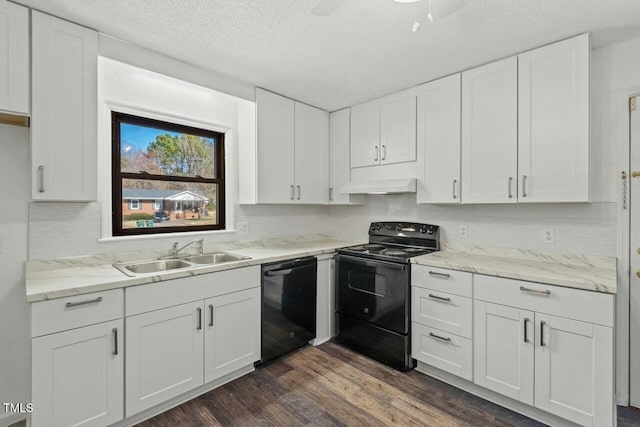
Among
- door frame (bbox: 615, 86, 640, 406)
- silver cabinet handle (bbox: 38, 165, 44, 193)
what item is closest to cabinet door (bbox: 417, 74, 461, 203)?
door frame (bbox: 615, 86, 640, 406)

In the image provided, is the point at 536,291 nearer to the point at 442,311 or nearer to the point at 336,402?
the point at 442,311

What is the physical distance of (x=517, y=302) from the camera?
1953 mm

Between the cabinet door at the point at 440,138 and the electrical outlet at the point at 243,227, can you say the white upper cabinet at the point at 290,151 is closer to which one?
the electrical outlet at the point at 243,227

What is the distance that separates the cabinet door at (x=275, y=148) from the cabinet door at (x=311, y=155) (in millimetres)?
83

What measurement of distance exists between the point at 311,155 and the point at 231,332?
1914mm

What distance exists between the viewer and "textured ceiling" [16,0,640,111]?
1698 mm

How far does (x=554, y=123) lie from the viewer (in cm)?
209

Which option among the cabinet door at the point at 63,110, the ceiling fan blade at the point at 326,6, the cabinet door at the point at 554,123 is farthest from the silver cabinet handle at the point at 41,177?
the cabinet door at the point at 554,123

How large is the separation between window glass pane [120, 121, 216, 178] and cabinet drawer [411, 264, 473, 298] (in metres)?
2.04

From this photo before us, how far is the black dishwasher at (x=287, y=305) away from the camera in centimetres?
249

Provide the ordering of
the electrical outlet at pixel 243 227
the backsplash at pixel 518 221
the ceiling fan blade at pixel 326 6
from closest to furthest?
the ceiling fan blade at pixel 326 6
the backsplash at pixel 518 221
the electrical outlet at pixel 243 227

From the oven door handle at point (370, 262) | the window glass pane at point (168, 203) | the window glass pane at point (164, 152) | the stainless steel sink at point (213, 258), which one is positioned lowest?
the oven door handle at point (370, 262)

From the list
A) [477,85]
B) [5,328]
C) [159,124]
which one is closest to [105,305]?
[5,328]

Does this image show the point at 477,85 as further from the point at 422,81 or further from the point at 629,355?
the point at 629,355
